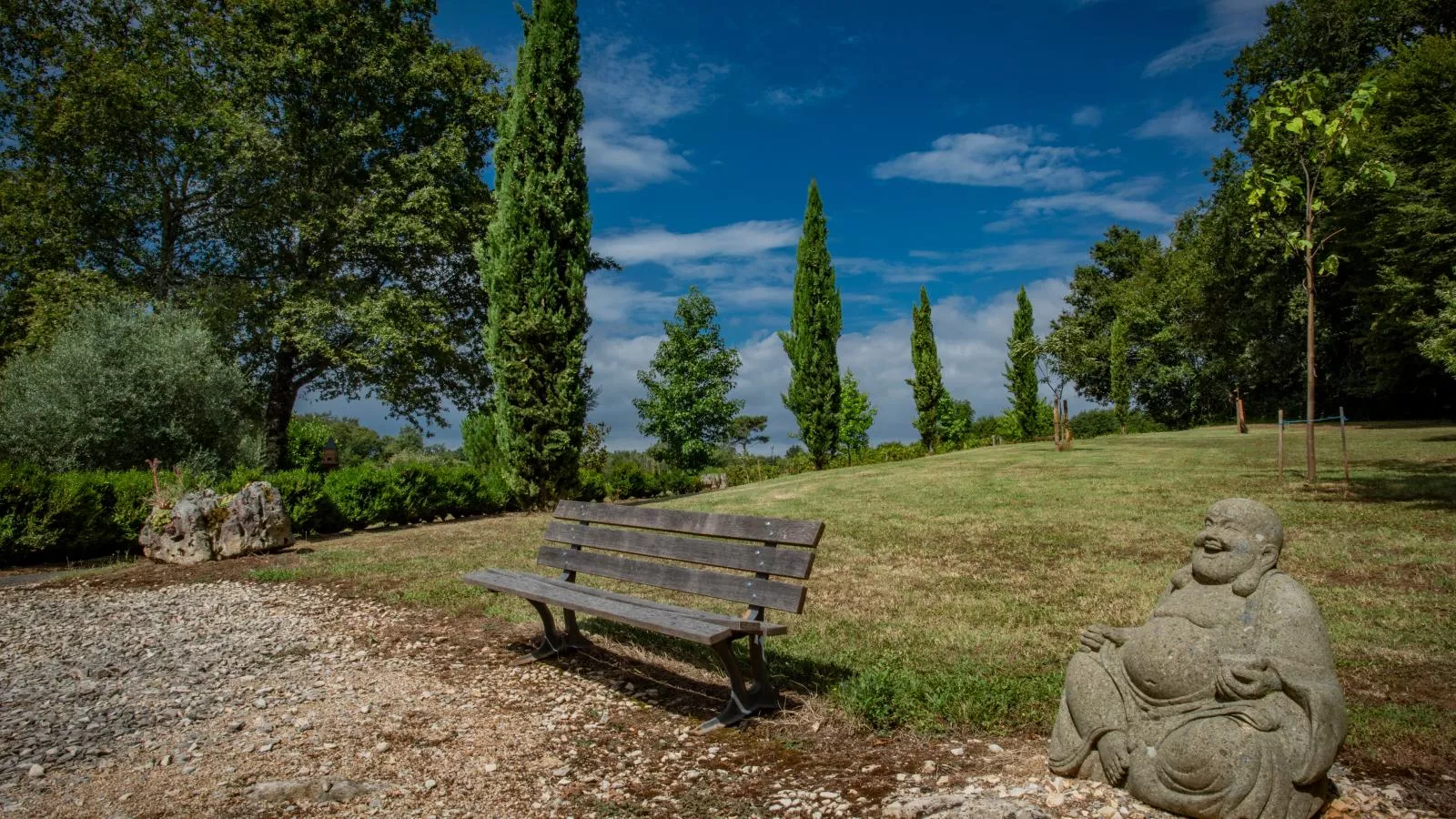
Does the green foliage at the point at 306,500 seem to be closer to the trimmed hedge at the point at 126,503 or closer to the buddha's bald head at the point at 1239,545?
the trimmed hedge at the point at 126,503

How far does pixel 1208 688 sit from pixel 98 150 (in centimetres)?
2616

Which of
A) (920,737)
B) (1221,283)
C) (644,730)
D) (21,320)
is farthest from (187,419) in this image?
(1221,283)

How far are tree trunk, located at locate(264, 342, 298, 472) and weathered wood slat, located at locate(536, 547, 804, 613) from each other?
65.5ft

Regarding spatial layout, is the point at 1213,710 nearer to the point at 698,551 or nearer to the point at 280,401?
the point at 698,551

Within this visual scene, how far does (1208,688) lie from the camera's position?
292 centimetres

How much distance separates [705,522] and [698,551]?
20cm

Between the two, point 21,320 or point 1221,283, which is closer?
point 21,320

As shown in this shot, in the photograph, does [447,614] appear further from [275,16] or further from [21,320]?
[275,16]

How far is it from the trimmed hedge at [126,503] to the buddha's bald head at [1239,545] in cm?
1354

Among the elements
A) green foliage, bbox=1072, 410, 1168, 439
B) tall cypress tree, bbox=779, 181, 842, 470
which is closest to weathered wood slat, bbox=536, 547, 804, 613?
tall cypress tree, bbox=779, 181, 842, 470

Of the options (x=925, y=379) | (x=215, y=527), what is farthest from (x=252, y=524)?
(x=925, y=379)

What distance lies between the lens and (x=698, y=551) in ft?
15.8

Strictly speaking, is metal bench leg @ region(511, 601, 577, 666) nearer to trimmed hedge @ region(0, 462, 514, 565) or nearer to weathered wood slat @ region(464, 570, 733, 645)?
weathered wood slat @ region(464, 570, 733, 645)

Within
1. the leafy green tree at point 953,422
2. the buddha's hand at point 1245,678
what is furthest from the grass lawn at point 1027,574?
the leafy green tree at point 953,422
